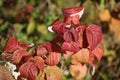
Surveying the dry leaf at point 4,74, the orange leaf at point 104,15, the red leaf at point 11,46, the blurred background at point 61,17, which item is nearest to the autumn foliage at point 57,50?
the red leaf at point 11,46

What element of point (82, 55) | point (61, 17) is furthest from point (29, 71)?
point (61, 17)

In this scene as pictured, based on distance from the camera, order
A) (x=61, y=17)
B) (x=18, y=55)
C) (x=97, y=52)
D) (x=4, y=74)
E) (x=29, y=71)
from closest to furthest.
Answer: (x=4, y=74) → (x=29, y=71) → (x=18, y=55) → (x=97, y=52) → (x=61, y=17)

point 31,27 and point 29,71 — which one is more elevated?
point 29,71

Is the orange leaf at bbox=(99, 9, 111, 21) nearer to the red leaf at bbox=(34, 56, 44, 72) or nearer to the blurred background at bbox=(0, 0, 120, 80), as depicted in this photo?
the blurred background at bbox=(0, 0, 120, 80)

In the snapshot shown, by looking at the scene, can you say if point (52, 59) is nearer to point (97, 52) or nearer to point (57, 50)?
point (57, 50)

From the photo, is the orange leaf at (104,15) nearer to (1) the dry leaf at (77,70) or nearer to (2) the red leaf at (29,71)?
(1) the dry leaf at (77,70)

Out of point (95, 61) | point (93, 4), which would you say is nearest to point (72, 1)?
point (93, 4)
